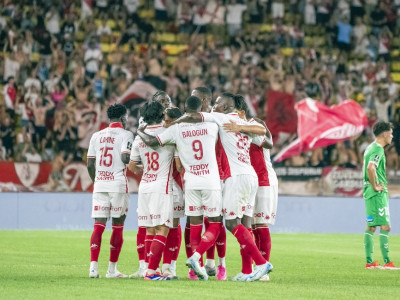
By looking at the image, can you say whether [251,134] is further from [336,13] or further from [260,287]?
[336,13]

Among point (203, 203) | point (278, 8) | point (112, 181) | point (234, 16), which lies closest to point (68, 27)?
point (234, 16)

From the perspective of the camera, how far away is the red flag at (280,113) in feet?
82.4

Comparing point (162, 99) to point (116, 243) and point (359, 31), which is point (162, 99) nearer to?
point (116, 243)

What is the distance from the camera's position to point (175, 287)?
9891mm

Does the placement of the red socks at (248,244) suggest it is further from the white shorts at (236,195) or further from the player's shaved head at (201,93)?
the player's shaved head at (201,93)

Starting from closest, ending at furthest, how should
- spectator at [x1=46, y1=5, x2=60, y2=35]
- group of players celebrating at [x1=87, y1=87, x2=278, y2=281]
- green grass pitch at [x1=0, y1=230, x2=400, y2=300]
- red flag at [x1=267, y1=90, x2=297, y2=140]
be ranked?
green grass pitch at [x1=0, y1=230, x2=400, y2=300]
group of players celebrating at [x1=87, y1=87, x2=278, y2=281]
red flag at [x1=267, y1=90, x2=297, y2=140]
spectator at [x1=46, y1=5, x2=60, y2=35]

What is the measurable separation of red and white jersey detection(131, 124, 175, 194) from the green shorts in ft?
13.0

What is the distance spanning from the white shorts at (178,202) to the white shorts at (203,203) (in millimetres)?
393

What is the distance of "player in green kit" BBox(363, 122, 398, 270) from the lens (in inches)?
532

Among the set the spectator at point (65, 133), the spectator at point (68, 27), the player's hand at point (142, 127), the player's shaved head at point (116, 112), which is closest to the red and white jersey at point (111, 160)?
the player's shaved head at point (116, 112)

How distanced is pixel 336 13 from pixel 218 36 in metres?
4.14

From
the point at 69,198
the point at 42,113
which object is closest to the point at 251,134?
the point at 69,198

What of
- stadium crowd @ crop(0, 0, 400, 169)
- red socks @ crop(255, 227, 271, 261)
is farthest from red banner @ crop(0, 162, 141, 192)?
red socks @ crop(255, 227, 271, 261)

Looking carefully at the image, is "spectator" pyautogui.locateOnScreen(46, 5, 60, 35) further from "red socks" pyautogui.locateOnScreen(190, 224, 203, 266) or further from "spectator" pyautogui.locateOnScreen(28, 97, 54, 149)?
"red socks" pyautogui.locateOnScreen(190, 224, 203, 266)
